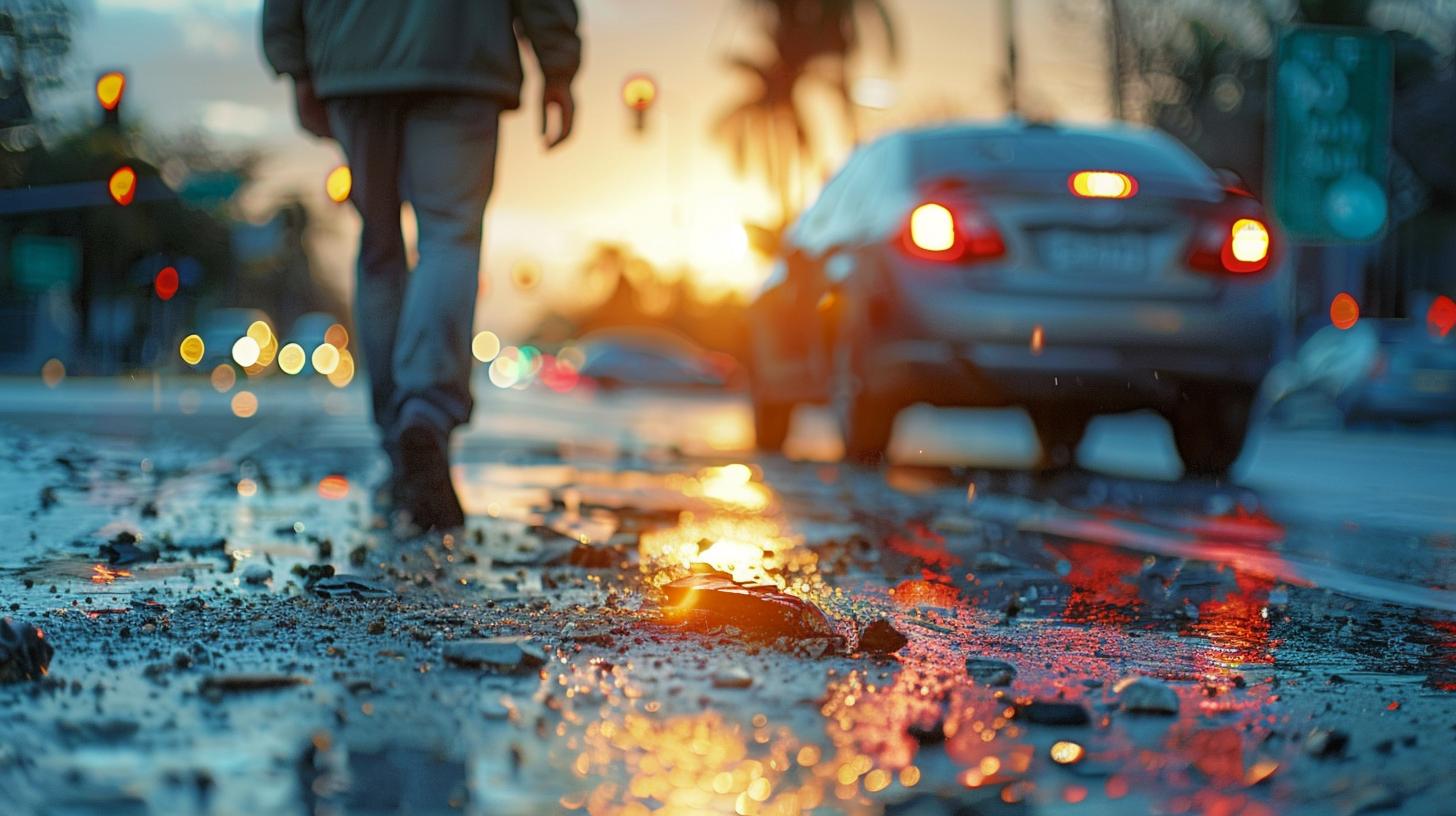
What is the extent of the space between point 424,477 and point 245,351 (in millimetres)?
40412

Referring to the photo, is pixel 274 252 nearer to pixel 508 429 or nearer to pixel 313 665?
pixel 508 429

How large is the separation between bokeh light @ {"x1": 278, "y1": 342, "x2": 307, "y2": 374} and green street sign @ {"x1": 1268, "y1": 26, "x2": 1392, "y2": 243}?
2805 cm

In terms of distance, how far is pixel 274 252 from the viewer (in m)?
67.6

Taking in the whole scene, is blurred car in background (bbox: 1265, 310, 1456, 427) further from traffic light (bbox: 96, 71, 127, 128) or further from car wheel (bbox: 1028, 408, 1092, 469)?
traffic light (bbox: 96, 71, 127, 128)

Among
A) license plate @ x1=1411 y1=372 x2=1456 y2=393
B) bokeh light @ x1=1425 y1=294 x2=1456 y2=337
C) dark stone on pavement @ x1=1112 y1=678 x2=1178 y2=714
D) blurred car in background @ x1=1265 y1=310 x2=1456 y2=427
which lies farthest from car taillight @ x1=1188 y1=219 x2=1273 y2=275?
bokeh light @ x1=1425 y1=294 x2=1456 y2=337

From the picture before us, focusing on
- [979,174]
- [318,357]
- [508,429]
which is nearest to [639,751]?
[979,174]

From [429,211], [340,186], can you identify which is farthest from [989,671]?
[340,186]

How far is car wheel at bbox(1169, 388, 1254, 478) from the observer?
27.1 feet

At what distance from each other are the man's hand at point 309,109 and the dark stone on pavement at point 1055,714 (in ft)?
13.0

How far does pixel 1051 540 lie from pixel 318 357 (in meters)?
42.8

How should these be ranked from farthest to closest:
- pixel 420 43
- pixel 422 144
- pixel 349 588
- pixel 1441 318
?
pixel 1441 318 → pixel 422 144 → pixel 420 43 → pixel 349 588

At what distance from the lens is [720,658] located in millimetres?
3152

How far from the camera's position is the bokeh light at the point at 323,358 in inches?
1836

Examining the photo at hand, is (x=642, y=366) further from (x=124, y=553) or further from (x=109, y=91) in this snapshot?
(x=124, y=553)
